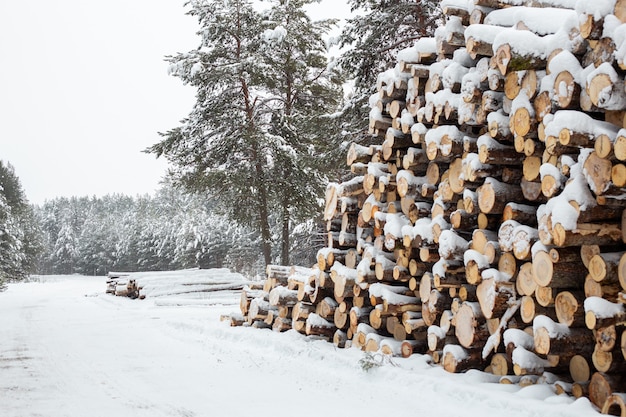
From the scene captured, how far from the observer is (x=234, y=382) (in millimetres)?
6250

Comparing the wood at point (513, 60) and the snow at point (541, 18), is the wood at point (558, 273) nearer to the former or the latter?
the wood at point (513, 60)

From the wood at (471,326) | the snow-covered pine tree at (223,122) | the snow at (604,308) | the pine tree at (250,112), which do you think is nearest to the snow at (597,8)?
the snow at (604,308)

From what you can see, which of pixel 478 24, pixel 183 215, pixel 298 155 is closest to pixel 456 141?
pixel 478 24

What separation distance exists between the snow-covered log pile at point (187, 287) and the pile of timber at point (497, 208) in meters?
10.1

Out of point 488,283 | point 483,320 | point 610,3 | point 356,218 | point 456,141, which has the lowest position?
point 483,320

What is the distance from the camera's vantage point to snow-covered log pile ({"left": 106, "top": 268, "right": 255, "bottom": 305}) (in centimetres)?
1734

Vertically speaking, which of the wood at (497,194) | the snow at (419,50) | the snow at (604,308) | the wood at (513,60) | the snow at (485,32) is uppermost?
the snow at (419,50)

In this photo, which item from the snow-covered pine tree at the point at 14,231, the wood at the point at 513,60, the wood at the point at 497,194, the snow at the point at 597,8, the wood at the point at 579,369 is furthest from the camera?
the snow-covered pine tree at the point at 14,231

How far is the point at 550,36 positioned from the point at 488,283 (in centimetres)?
235

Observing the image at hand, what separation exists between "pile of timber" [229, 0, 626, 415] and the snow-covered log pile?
1006 cm

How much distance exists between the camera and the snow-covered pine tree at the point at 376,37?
1431 cm

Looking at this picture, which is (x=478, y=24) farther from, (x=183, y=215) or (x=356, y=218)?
(x=183, y=215)

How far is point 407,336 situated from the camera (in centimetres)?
688

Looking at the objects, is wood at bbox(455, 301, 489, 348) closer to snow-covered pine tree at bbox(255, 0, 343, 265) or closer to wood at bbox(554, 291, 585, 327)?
wood at bbox(554, 291, 585, 327)
